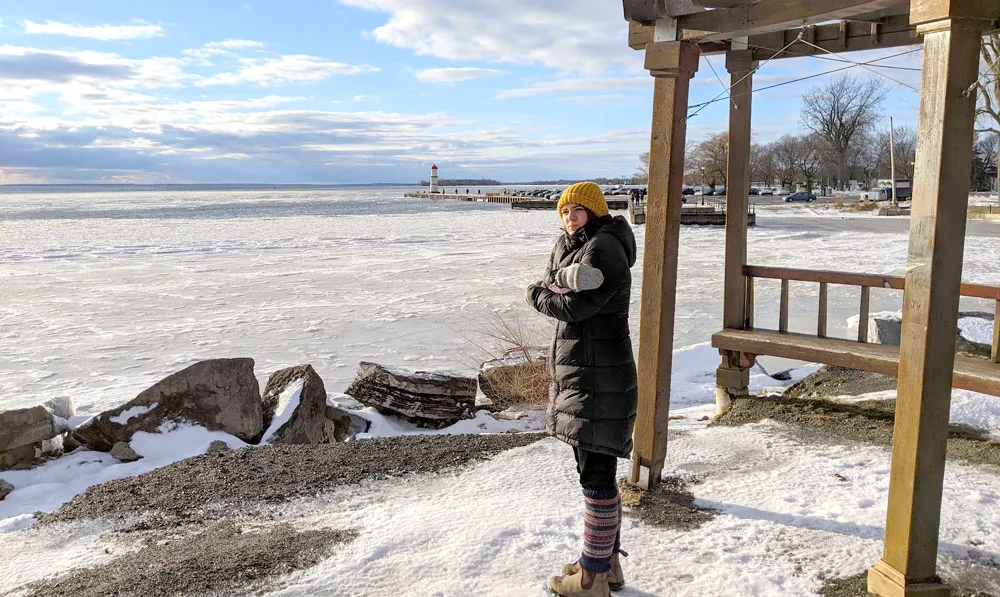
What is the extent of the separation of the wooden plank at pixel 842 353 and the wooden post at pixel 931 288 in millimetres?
2087

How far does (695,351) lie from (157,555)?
7.03 meters

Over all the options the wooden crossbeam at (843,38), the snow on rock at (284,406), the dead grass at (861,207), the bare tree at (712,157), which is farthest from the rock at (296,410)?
the bare tree at (712,157)

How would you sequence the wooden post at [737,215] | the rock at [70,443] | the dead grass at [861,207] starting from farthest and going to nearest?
1. the dead grass at [861,207]
2. the rock at [70,443]
3. the wooden post at [737,215]

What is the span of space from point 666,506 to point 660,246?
1490mm

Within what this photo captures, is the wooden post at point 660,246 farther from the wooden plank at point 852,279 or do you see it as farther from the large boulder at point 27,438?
the large boulder at point 27,438

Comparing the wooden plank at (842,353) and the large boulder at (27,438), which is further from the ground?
the wooden plank at (842,353)

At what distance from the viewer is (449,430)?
23.8ft

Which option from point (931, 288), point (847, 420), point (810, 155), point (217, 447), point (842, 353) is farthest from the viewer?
point (810, 155)

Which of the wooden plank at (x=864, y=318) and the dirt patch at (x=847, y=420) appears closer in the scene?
the dirt patch at (x=847, y=420)

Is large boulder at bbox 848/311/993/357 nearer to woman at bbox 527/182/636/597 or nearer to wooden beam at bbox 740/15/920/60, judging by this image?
wooden beam at bbox 740/15/920/60

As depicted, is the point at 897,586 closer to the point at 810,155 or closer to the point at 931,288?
the point at 931,288

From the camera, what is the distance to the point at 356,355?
9992 mm

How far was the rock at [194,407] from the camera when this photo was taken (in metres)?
6.30

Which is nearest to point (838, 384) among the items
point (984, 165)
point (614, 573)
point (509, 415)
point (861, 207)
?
point (509, 415)
